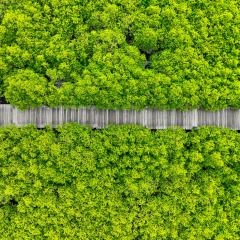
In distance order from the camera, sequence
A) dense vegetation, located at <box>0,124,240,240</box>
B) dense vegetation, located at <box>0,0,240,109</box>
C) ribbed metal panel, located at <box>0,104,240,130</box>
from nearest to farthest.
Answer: dense vegetation, located at <box>0,124,240,240</box> → dense vegetation, located at <box>0,0,240,109</box> → ribbed metal panel, located at <box>0,104,240,130</box>

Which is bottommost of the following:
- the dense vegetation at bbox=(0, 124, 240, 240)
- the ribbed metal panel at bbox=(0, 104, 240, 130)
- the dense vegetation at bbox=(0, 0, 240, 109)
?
the dense vegetation at bbox=(0, 124, 240, 240)

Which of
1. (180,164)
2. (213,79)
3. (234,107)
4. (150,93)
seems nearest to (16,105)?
(150,93)

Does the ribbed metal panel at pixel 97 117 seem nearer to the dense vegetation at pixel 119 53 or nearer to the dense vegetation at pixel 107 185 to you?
the dense vegetation at pixel 119 53

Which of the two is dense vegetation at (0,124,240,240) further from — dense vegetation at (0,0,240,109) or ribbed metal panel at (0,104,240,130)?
dense vegetation at (0,0,240,109)

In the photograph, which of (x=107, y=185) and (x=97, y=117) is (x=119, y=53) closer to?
(x=97, y=117)

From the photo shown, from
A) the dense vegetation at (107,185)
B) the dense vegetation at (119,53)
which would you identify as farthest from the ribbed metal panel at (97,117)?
the dense vegetation at (107,185)

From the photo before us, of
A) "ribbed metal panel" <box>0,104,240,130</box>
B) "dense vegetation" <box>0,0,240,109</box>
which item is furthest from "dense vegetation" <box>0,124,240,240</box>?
"dense vegetation" <box>0,0,240,109</box>

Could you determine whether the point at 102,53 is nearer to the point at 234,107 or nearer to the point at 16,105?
the point at 16,105
